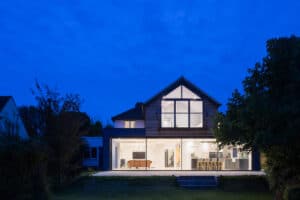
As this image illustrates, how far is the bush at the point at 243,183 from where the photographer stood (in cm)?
2164

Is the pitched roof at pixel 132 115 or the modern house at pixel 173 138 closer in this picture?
the modern house at pixel 173 138

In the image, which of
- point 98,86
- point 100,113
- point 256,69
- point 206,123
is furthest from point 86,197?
point 100,113

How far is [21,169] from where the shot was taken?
1375cm

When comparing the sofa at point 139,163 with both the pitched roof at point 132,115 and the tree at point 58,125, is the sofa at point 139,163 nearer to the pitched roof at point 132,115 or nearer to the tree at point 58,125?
the pitched roof at point 132,115

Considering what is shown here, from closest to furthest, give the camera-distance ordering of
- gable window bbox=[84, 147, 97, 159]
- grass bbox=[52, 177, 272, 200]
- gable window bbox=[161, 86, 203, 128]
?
grass bbox=[52, 177, 272, 200]
gable window bbox=[161, 86, 203, 128]
gable window bbox=[84, 147, 97, 159]

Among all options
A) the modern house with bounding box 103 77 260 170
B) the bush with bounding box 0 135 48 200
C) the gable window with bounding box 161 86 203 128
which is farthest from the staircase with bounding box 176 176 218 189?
the bush with bounding box 0 135 48 200

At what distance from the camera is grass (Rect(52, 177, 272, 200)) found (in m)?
18.0

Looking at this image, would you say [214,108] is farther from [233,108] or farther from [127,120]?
[233,108]

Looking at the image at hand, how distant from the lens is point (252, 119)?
1555 centimetres

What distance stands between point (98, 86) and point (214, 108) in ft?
237

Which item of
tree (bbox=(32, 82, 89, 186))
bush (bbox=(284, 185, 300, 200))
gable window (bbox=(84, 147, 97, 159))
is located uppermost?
tree (bbox=(32, 82, 89, 186))

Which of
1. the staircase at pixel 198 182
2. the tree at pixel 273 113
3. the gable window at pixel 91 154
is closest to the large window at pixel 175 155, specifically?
the gable window at pixel 91 154

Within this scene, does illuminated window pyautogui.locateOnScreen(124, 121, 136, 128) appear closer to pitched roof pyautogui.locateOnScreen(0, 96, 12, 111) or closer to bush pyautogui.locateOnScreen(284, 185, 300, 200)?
pitched roof pyautogui.locateOnScreen(0, 96, 12, 111)

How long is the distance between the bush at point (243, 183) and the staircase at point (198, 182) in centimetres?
47
